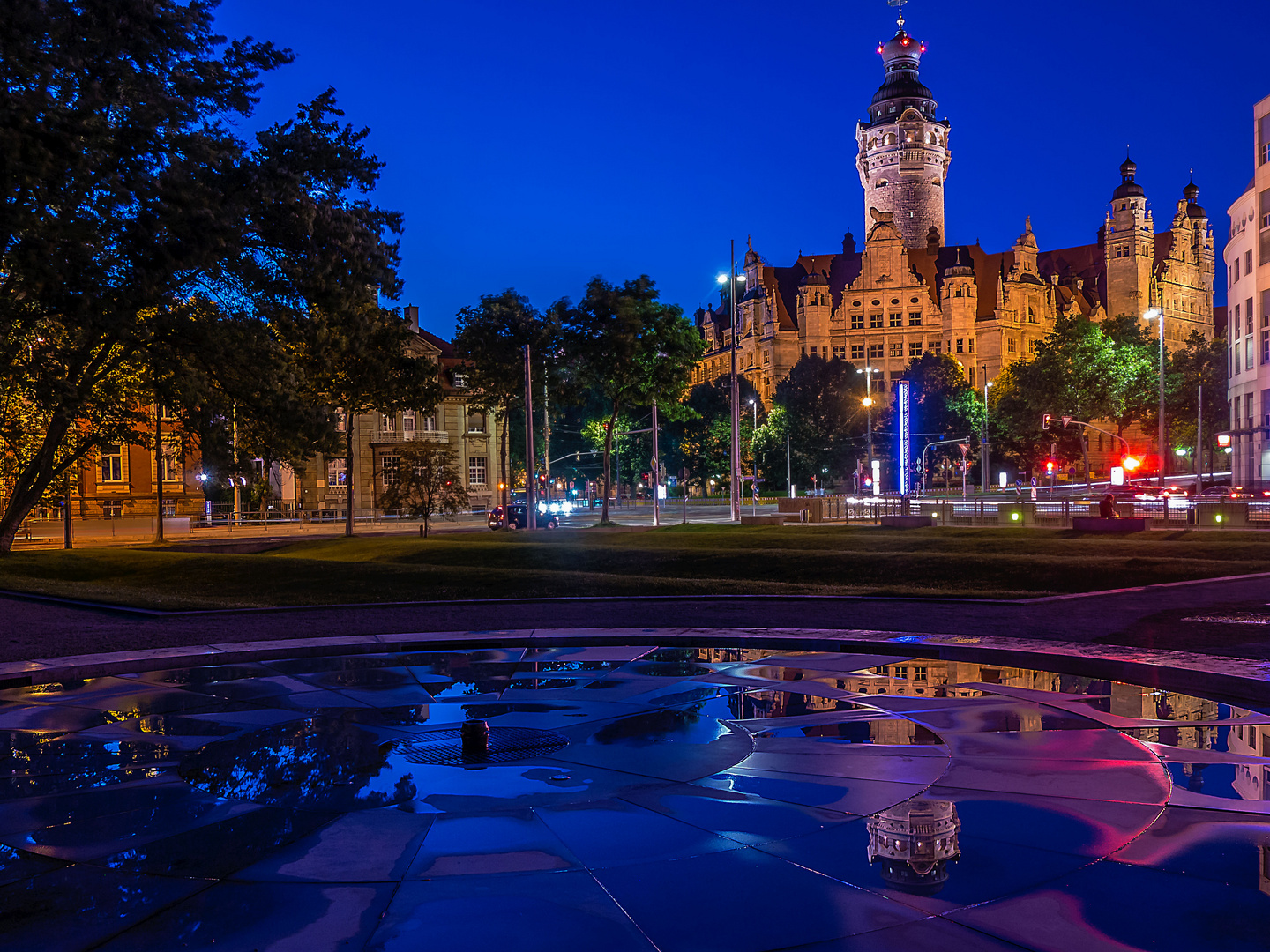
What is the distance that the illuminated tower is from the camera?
494 feet

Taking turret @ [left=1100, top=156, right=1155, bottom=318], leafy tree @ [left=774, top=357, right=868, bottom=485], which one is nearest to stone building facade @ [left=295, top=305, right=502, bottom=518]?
leafy tree @ [left=774, top=357, right=868, bottom=485]

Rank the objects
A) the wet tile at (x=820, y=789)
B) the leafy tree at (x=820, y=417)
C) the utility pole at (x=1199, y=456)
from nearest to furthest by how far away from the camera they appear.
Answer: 1. the wet tile at (x=820, y=789)
2. the utility pole at (x=1199, y=456)
3. the leafy tree at (x=820, y=417)

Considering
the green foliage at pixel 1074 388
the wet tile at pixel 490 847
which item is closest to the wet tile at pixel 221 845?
the wet tile at pixel 490 847

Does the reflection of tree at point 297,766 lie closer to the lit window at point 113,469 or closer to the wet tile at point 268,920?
the wet tile at point 268,920

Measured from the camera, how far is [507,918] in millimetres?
4723

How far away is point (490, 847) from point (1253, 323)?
6969 cm

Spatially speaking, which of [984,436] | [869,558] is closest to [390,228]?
[869,558]

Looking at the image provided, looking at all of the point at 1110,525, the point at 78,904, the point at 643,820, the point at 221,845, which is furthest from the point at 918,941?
the point at 1110,525

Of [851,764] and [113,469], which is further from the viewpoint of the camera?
[113,469]

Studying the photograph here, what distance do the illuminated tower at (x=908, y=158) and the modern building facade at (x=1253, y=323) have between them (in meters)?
84.5

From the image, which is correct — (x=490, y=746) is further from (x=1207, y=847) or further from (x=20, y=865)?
(x=1207, y=847)

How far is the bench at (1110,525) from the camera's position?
103ft

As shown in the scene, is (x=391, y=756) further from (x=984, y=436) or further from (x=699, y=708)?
(x=984, y=436)

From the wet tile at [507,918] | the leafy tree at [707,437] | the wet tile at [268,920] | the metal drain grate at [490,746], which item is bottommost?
the metal drain grate at [490,746]
